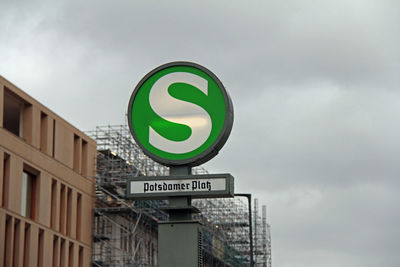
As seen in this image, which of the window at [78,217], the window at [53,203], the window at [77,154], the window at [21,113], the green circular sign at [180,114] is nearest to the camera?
the green circular sign at [180,114]

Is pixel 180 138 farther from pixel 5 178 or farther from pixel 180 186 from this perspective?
pixel 5 178

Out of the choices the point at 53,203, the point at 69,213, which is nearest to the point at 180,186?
the point at 53,203

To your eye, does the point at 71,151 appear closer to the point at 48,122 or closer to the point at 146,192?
the point at 48,122

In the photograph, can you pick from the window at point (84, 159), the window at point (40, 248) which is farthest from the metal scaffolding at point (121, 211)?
the window at point (40, 248)

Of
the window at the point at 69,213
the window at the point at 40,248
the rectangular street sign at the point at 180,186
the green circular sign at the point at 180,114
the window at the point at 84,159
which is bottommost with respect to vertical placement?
the rectangular street sign at the point at 180,186

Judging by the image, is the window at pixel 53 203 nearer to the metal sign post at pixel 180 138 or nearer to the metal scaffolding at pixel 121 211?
the metal scaffolding at pixel 121 211

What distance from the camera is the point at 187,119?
8.64 meters

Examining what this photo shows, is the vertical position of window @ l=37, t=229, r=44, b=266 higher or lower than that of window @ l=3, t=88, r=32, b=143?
lower

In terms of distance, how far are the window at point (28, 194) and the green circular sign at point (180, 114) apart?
131 feet

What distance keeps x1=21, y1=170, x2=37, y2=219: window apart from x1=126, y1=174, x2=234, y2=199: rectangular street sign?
40085 mm

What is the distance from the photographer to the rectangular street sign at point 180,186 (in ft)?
27.5

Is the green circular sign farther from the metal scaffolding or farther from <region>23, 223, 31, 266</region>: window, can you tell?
the metal scaffolding

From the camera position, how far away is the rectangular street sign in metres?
8.39

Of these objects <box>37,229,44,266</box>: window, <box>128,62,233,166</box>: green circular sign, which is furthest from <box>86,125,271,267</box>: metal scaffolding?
<box>128,62,233,166</box>: green circular sign
